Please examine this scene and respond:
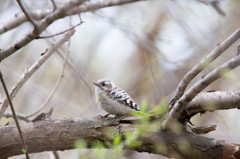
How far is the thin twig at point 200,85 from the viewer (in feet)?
5.75

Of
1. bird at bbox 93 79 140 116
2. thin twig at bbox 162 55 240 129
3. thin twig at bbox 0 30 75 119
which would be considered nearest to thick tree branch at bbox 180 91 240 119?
thin twig at bbox 162 55 240 129

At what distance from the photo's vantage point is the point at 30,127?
9.16ft

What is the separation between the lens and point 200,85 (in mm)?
1974

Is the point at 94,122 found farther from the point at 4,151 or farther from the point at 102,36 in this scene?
the point at 102,36

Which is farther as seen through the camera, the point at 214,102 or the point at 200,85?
the point at 214,102

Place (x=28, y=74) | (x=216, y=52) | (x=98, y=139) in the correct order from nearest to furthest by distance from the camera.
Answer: (x=216, y=52)
(x=98, y=139)
(x=28, y=74)

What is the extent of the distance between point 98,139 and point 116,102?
53 centimetres

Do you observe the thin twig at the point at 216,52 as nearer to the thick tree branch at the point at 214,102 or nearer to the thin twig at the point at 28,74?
the thick tree branch at the point at 214,102

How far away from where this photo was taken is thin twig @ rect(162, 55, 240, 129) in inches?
69.0

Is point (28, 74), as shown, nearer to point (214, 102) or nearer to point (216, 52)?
point (214, 102)

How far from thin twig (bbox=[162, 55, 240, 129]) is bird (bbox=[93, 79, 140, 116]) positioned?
1.89 feet

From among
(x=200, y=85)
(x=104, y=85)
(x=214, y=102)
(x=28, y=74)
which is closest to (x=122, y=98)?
(x=104, y=85)

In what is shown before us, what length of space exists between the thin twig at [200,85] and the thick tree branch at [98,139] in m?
0.15

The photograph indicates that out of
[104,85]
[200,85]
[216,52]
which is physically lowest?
[200,85]
